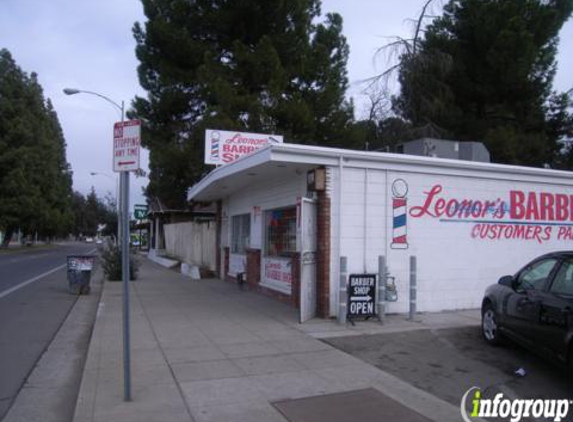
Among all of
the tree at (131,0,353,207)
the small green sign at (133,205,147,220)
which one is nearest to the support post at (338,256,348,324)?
the tree at (131,0,353,207)

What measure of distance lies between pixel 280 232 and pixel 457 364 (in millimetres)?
6873

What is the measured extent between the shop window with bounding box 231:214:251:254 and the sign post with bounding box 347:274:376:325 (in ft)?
22.7

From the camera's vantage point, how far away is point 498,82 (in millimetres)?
23969

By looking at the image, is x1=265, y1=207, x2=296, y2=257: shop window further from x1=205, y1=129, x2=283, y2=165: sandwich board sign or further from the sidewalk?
x1=205, y1=129, x2=283, y2=165: sandwich board sign

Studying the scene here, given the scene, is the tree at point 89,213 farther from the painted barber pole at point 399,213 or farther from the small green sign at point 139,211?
the painted barber pole at point 399,213

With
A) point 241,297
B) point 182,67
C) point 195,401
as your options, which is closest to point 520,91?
point 182,67

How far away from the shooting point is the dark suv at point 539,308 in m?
6.02

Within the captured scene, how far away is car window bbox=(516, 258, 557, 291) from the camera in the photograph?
278 inches

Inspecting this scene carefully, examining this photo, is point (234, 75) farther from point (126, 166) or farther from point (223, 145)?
point (126, 166)

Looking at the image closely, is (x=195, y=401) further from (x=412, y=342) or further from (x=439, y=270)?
(x=439, y=270)

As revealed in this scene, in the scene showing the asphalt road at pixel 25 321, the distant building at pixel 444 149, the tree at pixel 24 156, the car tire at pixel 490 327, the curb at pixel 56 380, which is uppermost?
the tree at pixel 24 156

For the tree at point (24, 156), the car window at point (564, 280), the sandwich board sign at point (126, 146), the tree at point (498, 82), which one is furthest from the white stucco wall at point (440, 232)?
the tree at point (24, 156)

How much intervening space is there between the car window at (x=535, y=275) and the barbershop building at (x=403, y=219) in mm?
3624

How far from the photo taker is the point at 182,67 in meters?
24.3
